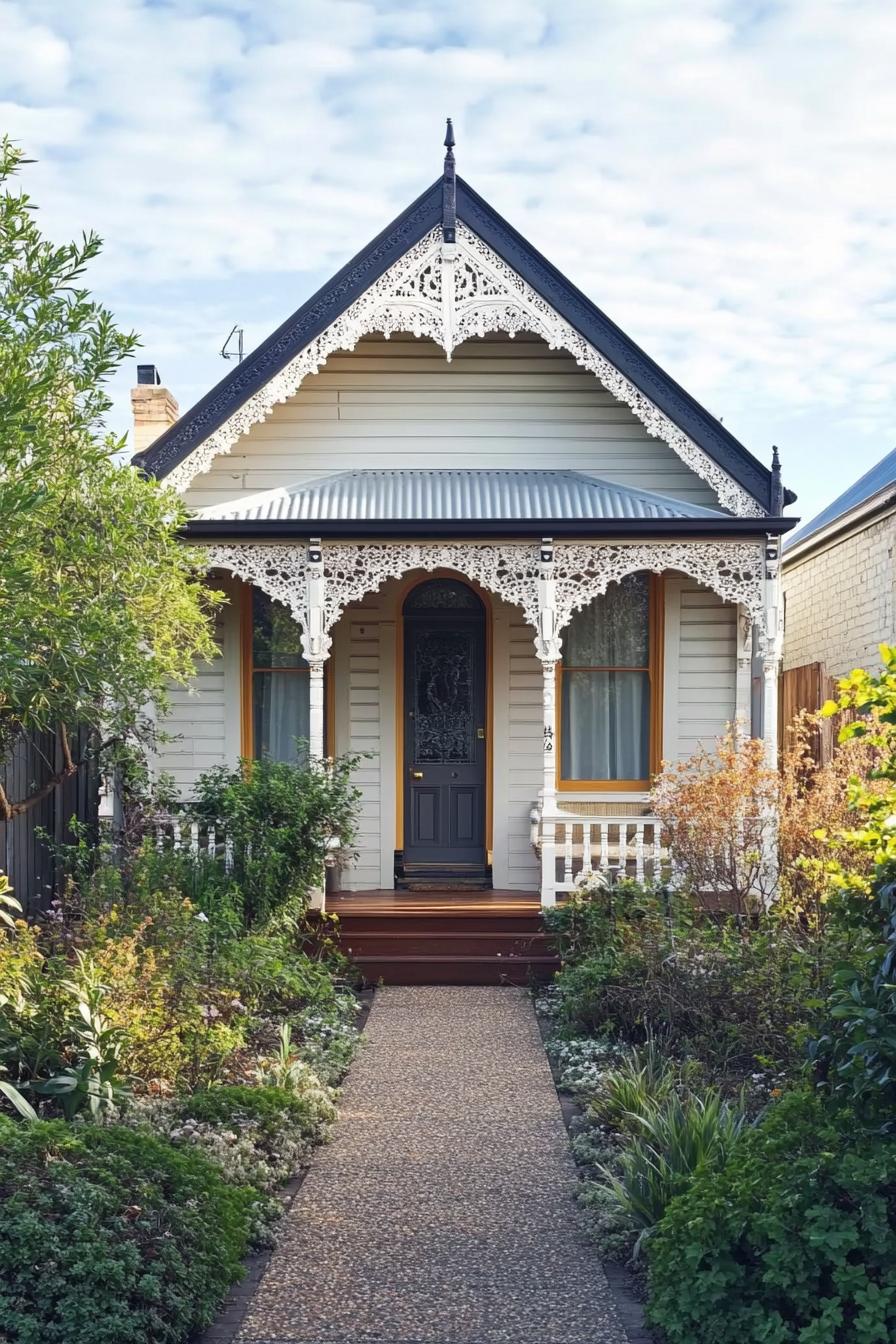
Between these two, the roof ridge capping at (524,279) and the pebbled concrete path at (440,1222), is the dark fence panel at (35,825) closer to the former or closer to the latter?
the roof ridge capping at (524,279)

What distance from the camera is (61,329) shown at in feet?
21.2

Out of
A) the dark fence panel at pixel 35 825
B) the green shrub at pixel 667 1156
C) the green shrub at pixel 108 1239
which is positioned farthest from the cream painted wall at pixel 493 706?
the green shrub at pixel 108 1239

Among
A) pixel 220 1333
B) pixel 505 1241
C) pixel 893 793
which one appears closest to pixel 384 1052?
pixel 505 1241

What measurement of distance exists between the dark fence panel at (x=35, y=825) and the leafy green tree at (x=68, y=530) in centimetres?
185

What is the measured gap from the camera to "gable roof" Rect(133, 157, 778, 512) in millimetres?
11117

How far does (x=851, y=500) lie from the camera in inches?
643

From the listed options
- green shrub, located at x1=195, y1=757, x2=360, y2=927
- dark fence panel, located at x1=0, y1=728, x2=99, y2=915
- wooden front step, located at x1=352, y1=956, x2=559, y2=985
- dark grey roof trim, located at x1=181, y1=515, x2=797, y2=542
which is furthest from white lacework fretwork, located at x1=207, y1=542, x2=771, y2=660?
wooden front step, located at x1=352, y1=956, x2=559, y2=985

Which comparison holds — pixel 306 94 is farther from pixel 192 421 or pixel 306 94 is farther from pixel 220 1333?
pixel 220 1333

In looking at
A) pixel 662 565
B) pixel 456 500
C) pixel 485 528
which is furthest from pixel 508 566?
pixel 662 565

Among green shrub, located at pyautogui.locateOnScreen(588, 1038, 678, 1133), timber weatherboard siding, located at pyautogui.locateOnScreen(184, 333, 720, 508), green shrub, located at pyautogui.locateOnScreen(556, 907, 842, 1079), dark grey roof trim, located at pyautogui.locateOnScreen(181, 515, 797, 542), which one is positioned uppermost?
timber weatherboard siding, located at pyautogui.locateOnScreen(184, 333, 720, 508)

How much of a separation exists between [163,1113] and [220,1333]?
1891 mm

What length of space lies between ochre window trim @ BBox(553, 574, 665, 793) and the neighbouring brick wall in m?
2.00

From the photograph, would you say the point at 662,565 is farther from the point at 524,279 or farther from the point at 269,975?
the point at 269,975

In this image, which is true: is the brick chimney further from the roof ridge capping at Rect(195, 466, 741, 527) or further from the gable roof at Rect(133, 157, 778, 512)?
the gable roof at Rect(133, 157, 778, 512)
